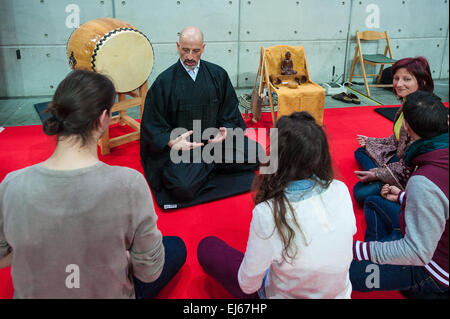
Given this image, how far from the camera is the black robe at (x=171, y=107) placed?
3.04m

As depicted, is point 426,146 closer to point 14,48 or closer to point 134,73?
point 134,73

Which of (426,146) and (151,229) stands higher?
(426,146)

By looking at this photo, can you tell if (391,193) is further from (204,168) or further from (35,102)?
(35,102)

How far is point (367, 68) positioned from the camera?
647 centimetres

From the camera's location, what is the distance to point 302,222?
1293 millimetres

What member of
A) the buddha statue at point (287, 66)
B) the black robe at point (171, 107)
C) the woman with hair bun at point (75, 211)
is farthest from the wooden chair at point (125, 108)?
the woman with hair bun at point (75, 211)

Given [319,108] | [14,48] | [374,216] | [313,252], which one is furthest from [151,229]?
[14,48]

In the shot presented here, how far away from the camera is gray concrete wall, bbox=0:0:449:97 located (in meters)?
5.08

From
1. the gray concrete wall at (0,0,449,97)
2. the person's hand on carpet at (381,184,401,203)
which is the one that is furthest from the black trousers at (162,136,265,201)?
the gray concrete wall at (0,0,449,97)

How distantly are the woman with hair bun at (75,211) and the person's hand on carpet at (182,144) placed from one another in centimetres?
158

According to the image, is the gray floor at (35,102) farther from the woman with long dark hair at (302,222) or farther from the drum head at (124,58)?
the woman with long dark hair at (302,222)

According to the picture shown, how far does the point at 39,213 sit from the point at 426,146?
1520mm

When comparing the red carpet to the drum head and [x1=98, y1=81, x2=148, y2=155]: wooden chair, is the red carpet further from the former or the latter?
the drum head

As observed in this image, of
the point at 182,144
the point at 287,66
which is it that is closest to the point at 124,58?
the point at 182,144
